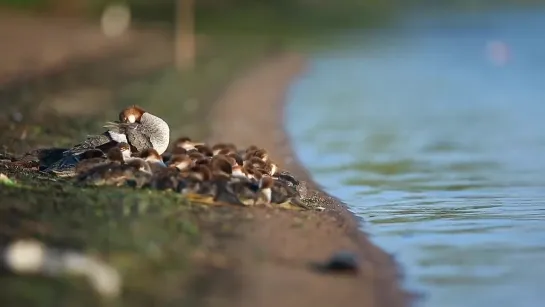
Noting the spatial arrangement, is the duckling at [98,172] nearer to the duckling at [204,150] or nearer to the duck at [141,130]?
the duck at [141,130]

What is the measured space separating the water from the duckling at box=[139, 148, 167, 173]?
87.3 inches

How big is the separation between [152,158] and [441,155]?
6993mm

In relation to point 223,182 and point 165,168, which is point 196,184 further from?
point 165,168

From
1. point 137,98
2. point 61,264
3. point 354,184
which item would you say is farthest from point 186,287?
point 137,98

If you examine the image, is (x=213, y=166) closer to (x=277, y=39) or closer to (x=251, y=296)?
(x=251, y=296)

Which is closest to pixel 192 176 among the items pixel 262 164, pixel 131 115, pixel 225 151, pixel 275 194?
pixel 275 194

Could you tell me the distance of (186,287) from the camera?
7.78m

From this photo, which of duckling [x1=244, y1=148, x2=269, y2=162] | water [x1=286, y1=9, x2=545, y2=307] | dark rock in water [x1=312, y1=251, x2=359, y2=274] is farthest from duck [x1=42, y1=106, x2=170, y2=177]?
dark rock in water [x1=312, y1=251, x2=359, y2=274]

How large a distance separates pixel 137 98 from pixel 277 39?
65.6ft

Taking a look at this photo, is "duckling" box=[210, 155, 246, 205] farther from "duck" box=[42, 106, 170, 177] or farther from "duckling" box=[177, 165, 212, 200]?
"duck" box=[42, 106, 170, 177]

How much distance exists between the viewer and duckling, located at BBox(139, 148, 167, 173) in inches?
443

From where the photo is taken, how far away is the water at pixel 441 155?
9.51 meters

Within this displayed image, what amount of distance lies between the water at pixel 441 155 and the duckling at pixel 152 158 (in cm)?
222

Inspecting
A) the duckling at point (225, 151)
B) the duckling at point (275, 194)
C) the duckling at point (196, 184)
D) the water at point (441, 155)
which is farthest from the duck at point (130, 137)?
the water at point (441, 155)
